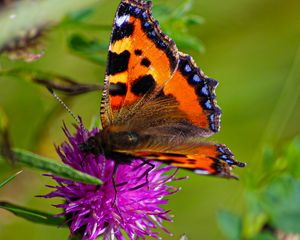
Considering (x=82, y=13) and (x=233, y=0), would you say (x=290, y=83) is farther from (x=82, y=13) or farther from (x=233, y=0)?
(x=82, y=13)

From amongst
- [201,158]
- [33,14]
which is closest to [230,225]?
[201,158]

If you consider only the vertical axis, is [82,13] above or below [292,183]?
above

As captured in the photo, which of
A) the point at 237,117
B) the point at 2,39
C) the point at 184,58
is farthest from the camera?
the point at 237,117

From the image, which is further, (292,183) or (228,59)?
(228,59)

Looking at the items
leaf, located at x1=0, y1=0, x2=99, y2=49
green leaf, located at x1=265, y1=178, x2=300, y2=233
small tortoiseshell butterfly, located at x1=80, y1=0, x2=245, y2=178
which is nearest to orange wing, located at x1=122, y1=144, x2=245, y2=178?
small tortoiseshell butterfly, located at x1=80, y1=0, x2=245, y2=178

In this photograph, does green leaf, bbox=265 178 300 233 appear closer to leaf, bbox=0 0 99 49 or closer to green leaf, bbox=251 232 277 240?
green leaf, bbox=251 232 277 240

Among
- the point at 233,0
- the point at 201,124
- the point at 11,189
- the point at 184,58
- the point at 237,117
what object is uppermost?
the point at 233,0

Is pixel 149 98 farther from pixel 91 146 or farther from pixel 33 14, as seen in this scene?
pixel 33 14

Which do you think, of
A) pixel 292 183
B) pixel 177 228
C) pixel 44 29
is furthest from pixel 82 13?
pixel 177 228
